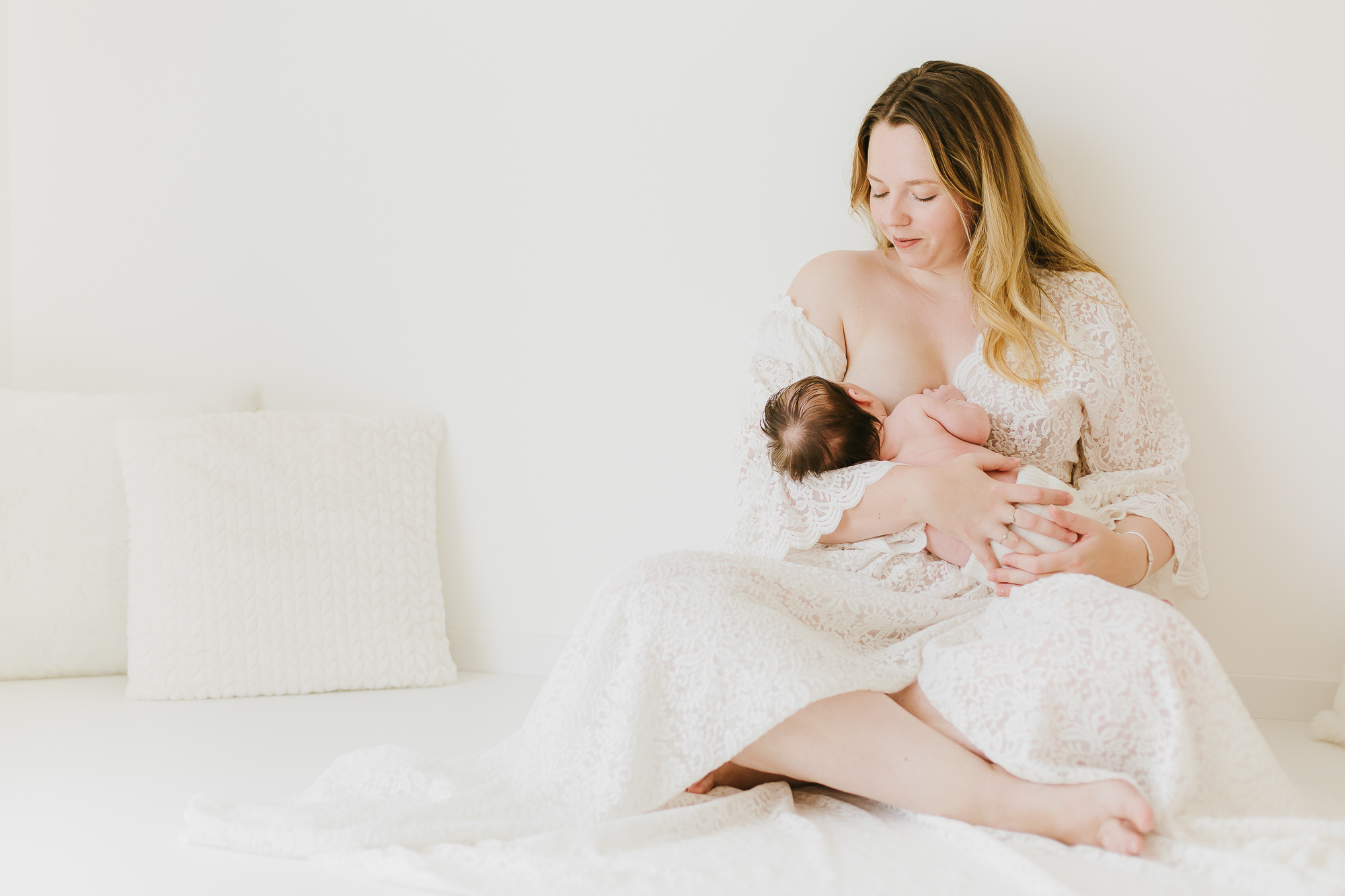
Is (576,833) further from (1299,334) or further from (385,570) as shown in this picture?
(1299,334)

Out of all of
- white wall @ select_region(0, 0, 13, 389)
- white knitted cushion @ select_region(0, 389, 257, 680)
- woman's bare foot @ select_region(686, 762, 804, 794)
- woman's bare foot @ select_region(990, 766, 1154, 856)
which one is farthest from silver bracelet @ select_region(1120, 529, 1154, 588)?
white wall @ select_region(0, 0, 13, 389)

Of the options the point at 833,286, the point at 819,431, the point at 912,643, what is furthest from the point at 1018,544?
the point at 833,286

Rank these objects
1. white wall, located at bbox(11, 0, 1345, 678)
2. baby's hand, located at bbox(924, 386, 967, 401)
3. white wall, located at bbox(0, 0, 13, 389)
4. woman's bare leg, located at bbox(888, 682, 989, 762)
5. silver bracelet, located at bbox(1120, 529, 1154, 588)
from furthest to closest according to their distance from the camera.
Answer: white wall, located at bbox(0, 0, 13, 389) < white wall, located at bbox(11, 0, 1345, 678) < baby's hand, located at bbox(924, 386, 967, 401) < silver bracelet, located at bbox(1120, 529, 1154, 588) < woman's bare leg, located at bbox(888, 682, 989, 762)

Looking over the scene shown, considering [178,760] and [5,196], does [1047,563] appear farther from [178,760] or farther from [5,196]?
[5,196]

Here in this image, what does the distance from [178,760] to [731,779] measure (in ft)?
3.12

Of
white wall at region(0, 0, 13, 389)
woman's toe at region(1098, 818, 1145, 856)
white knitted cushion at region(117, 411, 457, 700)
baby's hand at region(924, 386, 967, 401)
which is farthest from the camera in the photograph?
white wall at region(0, 0, 13, 389)

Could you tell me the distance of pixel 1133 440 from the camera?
69.2 inches

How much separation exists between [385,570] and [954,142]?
1463mm

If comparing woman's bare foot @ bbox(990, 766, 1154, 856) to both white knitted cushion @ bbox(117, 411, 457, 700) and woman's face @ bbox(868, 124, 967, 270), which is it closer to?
woman's face @ bbox(868, 124, 967, 270)

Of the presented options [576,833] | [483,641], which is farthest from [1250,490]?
[483,641]

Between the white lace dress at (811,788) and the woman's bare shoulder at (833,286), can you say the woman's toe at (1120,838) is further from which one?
the woman's bare shoulder at (833,286)

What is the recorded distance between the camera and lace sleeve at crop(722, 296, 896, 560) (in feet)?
5.43

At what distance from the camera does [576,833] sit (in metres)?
1.29

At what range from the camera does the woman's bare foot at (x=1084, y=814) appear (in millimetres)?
1198
